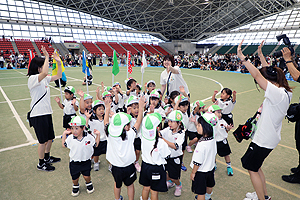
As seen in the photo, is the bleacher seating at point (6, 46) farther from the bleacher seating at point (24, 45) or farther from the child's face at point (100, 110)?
the child's face at point (100, 110)

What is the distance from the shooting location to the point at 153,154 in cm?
273

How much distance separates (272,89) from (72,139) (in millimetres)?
3319

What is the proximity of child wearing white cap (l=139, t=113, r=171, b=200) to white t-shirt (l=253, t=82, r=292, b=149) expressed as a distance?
146 cm

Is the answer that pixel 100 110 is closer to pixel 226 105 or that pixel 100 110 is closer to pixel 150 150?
pixel 150 150

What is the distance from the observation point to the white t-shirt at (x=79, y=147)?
3.32m

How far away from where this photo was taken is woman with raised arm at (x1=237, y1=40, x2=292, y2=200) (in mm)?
2500

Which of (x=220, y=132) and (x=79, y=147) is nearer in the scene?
(x=79, y=147)

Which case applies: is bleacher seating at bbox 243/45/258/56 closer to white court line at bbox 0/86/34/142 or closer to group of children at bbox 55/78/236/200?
white court line at bbox 0/86/34/142

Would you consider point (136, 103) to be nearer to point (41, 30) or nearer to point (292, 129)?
point (292, 129)

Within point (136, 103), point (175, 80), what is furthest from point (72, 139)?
point (175, 80)

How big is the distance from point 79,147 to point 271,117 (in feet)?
10.5

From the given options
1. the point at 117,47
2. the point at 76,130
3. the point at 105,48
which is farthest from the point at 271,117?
the point at 117,47

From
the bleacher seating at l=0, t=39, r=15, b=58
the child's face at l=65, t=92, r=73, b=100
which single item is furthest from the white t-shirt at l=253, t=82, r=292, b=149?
the bleacher seating at l=0, t=39, r=15, b=58

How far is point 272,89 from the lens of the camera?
248 cm
